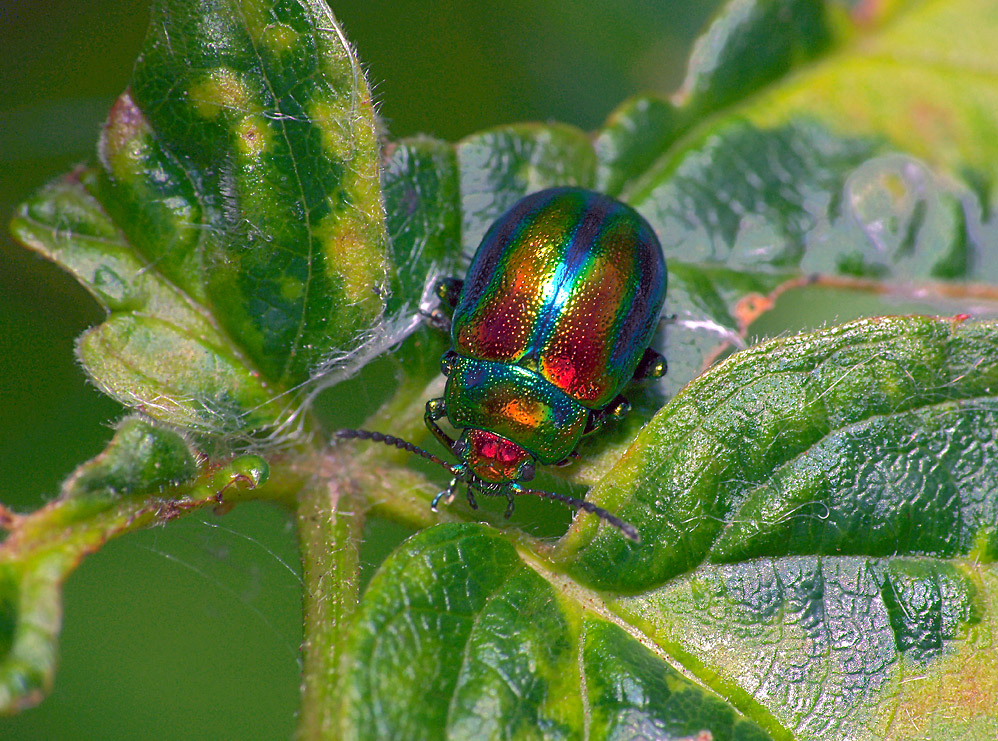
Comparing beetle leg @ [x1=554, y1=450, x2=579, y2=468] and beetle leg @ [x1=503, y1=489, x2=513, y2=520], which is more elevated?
beetle leg @ [x1=554, y1=450, x2=579, y2=468]

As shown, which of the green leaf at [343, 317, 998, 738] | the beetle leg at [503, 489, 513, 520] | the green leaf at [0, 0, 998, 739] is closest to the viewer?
the green leaf at [0, 0, 998, 739]

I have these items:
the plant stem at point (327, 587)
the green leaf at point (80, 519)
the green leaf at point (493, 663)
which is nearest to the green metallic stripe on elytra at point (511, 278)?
the plant stem at point (327, 587)

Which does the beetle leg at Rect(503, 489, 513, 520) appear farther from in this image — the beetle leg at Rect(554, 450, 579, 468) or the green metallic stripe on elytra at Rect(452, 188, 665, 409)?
the green metallic stripe on elytra at Rect(452, 188, 665, 409)

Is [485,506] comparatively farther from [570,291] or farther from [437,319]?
[570,291]

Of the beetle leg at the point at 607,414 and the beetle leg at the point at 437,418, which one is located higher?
the beetle leg at the point at 607,414

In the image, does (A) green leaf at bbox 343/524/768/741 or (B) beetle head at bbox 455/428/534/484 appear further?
(B) beetle head at bbox 455/428/534/484

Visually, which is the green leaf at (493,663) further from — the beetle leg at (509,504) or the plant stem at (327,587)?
the beetle leg at (509,504)

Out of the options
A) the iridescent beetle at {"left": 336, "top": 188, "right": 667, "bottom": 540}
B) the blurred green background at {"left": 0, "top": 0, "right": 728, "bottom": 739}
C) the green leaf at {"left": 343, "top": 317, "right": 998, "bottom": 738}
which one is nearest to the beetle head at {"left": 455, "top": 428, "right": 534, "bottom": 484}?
the iridescent beetle at {"left": 336, "top": 188, "right": 667, "bottom": 540}
